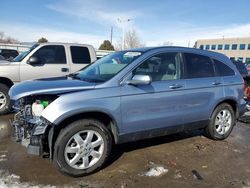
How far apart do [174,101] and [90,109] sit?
159 cm

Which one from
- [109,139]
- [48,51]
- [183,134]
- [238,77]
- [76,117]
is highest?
[48,51]

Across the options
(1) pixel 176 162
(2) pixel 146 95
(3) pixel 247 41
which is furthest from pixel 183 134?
(3) pixel 247 41

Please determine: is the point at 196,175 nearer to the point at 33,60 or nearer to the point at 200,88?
the point at 200,88

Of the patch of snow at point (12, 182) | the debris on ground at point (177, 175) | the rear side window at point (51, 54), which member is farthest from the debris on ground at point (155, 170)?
the rear side window at point (51, 54)

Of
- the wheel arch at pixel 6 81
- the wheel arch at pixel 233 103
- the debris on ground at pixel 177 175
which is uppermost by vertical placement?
the wheel arch at pixel 6 81

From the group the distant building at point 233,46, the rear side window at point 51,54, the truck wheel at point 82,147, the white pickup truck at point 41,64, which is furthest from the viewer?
the distant building at point 233,46

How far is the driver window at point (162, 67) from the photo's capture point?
175 inches

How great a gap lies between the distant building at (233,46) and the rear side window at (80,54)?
198ft

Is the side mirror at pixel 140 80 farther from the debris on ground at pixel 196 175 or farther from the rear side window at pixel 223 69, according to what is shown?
the rear side window at pixel 223 69

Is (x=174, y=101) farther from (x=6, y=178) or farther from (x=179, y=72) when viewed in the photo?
(x=6, y=178)

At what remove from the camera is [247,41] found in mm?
64375

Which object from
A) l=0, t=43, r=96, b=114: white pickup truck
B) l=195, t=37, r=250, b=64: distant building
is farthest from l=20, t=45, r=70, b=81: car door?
l=195, t=37, r=250, b=64: distant building

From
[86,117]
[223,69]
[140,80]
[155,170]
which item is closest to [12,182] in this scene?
[86,117]

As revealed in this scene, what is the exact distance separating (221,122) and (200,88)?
3.73ft
